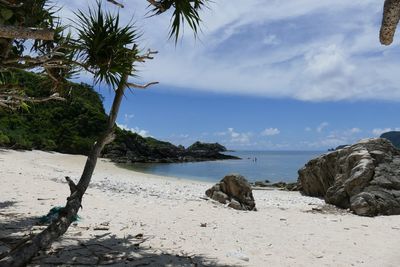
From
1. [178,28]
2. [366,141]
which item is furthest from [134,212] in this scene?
[366,141]

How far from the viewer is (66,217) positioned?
6.21 metres

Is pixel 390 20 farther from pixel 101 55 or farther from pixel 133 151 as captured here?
pixel 133 151

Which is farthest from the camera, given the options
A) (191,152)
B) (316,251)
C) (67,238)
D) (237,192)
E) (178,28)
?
(191,152)

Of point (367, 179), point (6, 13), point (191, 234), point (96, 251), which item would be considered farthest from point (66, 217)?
point (367, 179)

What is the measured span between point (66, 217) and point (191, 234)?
10.4 ft

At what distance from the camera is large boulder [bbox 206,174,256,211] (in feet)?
45.6

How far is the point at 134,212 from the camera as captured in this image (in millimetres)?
10648

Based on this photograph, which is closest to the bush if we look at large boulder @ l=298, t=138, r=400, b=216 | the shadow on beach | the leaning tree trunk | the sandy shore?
the sandy shore

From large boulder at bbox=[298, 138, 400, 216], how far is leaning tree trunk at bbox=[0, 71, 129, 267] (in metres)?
9.90

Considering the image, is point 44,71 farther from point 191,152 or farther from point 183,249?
point 191,152

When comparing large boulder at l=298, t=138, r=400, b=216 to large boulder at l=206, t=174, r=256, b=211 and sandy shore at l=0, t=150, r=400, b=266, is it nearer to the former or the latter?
sandy shore at l=0, t=150, r=400, b=266

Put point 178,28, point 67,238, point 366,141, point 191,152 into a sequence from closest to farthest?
point 178,28
point 67,238
point 366,141
point 191,152

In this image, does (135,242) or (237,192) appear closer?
(135,242)

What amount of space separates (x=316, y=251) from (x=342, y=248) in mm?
760
